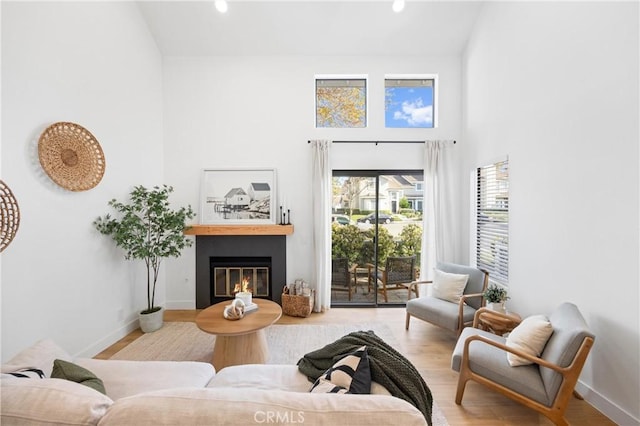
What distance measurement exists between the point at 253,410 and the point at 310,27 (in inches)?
170

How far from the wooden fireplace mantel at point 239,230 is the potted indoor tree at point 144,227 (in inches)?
14.7

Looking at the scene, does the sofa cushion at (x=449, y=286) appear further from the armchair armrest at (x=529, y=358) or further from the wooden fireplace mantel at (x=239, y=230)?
the wooden fireplace mantel at (x=239, y=230)

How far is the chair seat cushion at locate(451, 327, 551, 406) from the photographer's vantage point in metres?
1.81

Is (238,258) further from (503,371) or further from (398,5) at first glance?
(398,5)

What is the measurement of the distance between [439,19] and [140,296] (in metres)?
5.53

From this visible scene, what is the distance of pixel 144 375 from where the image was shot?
175 centimetres

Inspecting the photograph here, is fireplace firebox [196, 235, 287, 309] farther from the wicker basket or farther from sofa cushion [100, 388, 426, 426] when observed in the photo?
sofa cushion [100, 388, 426, 426]

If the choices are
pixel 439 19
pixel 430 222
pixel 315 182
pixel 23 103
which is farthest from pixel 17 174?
pixel 439 19

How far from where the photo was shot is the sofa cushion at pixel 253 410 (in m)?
0.88

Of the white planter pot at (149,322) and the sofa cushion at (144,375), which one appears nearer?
the sofa cushion at (144,375)

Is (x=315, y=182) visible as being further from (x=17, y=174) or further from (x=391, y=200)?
(x=17, y=174)

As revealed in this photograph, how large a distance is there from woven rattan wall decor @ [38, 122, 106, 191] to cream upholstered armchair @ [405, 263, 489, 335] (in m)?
3.83

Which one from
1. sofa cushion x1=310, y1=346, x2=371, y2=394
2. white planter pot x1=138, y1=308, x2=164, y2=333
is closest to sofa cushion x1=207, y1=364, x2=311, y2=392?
sofa cushion x1=310, y1=346, x2=371, y2=394

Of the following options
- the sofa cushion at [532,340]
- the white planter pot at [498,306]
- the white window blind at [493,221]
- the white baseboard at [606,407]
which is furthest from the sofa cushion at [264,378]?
the white window blind at [493,221]
